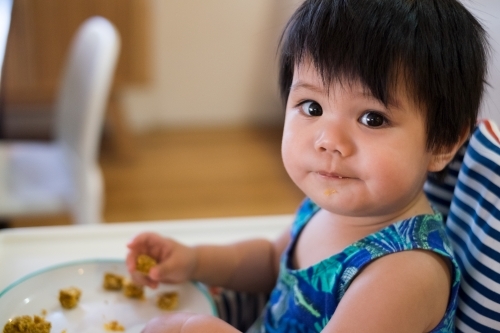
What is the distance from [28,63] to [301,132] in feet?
5.97

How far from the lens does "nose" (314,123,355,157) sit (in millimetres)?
560

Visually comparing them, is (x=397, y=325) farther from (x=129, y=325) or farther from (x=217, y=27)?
(x=217, y=27)

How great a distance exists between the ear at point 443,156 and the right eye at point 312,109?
12 centimetres

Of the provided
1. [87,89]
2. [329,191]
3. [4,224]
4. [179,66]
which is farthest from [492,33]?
[179,66]

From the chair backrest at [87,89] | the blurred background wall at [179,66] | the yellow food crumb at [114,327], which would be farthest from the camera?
the blurred background wall at [179,66]

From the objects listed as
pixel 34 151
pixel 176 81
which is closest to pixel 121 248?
pixel 34 151

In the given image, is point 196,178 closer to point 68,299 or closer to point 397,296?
point 68,299

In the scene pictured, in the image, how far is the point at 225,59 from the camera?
2594 millimetres

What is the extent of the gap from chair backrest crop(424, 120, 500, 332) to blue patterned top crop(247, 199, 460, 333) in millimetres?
25

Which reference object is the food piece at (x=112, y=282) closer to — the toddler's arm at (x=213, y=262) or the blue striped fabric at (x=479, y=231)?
the toddler's arm at (x=213, y=262)

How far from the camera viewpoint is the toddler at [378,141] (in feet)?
1.78

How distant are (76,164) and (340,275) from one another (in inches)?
34.0

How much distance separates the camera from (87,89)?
1314 millimetres

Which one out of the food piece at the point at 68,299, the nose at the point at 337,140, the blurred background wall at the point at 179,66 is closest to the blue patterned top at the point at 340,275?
the nose at the point at 337,140
